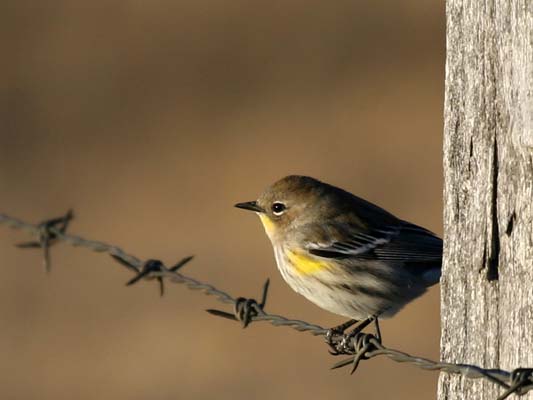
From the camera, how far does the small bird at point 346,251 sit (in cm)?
769

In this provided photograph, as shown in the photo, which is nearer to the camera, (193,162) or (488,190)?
(488,190)

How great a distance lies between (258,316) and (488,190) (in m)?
1.47

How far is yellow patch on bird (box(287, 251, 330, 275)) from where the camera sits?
7.79 m

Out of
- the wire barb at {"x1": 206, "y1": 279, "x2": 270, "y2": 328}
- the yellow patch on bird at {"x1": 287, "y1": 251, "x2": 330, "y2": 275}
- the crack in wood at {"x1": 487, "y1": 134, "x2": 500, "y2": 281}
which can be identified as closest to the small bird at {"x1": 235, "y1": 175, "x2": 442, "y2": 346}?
the yellow patch on bird at {"x1": 287, "y1": 251, "x2": 330, "y2": 275}

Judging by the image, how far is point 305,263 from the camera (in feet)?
25.9

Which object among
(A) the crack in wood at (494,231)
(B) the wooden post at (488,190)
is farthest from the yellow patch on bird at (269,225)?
(A) the crack in wood at (494,231)

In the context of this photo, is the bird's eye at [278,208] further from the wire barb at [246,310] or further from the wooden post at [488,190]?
the wooden post at [488,190]

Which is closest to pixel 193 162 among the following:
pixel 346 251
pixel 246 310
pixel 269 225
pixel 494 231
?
pixel 269 225

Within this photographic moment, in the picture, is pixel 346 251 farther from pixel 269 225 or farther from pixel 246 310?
pixel 246 310

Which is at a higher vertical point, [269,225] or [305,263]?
[269,225]

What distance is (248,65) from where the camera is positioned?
18750mm

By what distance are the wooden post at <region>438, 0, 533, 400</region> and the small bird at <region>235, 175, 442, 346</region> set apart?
11.6 feet

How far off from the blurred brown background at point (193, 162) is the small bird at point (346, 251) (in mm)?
3892

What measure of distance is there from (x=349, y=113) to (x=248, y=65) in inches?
90.9
